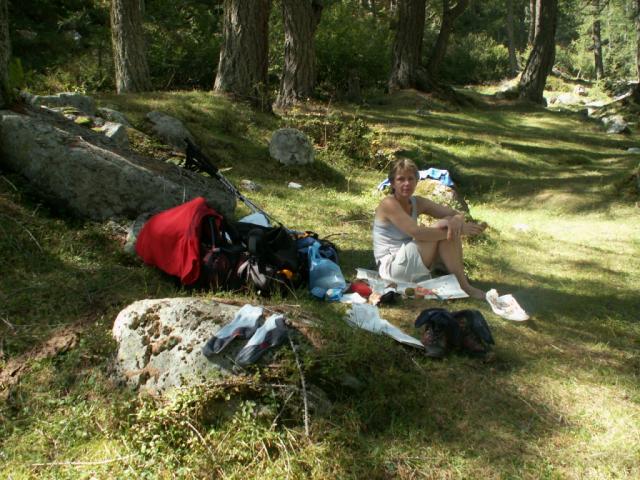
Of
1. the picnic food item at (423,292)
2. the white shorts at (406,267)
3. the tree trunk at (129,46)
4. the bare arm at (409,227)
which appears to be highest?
the tree trunk at (129,46)

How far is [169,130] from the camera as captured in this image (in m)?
8.80

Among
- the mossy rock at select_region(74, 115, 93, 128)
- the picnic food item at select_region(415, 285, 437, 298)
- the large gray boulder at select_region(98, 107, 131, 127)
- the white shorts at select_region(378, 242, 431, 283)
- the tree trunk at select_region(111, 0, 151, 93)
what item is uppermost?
the tree trunk at select_region(111, 0, 151, 93)

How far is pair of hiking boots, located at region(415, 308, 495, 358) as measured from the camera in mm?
4000

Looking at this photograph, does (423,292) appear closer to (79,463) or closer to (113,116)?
(79,463)

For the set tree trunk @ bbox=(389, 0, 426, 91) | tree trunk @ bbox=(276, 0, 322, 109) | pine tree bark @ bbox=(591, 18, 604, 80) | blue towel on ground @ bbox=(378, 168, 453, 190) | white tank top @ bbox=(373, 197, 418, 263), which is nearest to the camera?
white tank top @ bbox=(373, 197, 418, 263)

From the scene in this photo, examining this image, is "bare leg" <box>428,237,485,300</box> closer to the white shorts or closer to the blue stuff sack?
the white shorts

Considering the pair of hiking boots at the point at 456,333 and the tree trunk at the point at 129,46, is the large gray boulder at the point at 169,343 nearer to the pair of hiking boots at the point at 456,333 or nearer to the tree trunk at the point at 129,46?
the pair of hiking boots at the point at 456,333

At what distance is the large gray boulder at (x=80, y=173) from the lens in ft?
17.9

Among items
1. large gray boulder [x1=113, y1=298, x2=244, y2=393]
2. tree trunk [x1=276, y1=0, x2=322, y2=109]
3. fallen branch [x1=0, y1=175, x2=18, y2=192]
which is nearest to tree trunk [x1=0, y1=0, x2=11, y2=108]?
fallen branch [x1=0, y1=175, x2=18, y2=192]

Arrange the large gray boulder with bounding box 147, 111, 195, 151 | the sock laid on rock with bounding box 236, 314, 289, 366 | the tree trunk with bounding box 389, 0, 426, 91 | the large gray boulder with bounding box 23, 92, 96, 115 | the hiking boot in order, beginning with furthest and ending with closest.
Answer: the tree trunk with bounding box 389, 0, 426, 91, the large gray boulder with bounding box 147, 111, 195, 151, the large gray boulder with bounding box 23, 92, 96, 115, the hiking boot, the sock laid on rock with bounding box 236, 314, 289, 366

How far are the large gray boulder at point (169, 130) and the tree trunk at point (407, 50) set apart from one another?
1075cm

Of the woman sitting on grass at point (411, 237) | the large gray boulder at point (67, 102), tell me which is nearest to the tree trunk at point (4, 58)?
the large gray boulder at point (67, 102)

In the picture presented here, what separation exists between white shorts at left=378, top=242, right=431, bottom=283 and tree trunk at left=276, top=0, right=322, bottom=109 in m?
8.38

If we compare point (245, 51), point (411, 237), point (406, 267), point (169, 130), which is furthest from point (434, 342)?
point (245, 51)
